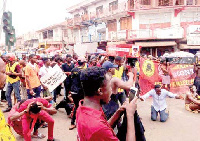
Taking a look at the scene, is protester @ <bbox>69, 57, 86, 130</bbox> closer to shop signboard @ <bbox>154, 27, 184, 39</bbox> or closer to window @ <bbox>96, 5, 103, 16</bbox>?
shop signboard @ <bbox>154, 27, 184, 39</bbox>

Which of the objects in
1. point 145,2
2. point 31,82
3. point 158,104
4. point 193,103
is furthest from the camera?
point 145,2

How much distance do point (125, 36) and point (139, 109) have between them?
1732cm

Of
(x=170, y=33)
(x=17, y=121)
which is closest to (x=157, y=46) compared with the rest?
(x=170, y=33)

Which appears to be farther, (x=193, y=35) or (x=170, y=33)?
(x=170, y=33)

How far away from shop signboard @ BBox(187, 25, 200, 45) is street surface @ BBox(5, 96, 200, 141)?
14.7 meters

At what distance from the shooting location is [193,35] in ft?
64.1

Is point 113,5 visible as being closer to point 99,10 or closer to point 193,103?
point 99,10

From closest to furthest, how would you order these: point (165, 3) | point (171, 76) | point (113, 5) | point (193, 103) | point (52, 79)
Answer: point (52, 79) → point (193, 103) → point (171, 76) → point (165, 3) → point (113, 5)

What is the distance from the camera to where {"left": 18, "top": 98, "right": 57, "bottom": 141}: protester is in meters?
3.78

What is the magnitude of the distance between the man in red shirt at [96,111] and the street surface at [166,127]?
9.91 feet

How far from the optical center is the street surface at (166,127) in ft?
15.0

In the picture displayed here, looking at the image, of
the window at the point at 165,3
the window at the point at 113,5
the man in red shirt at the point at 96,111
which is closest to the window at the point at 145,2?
the window at the point at 165,3

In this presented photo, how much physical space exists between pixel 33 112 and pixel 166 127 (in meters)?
3.17

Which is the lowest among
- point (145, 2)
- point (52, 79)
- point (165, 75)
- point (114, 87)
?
point (165, 75)
